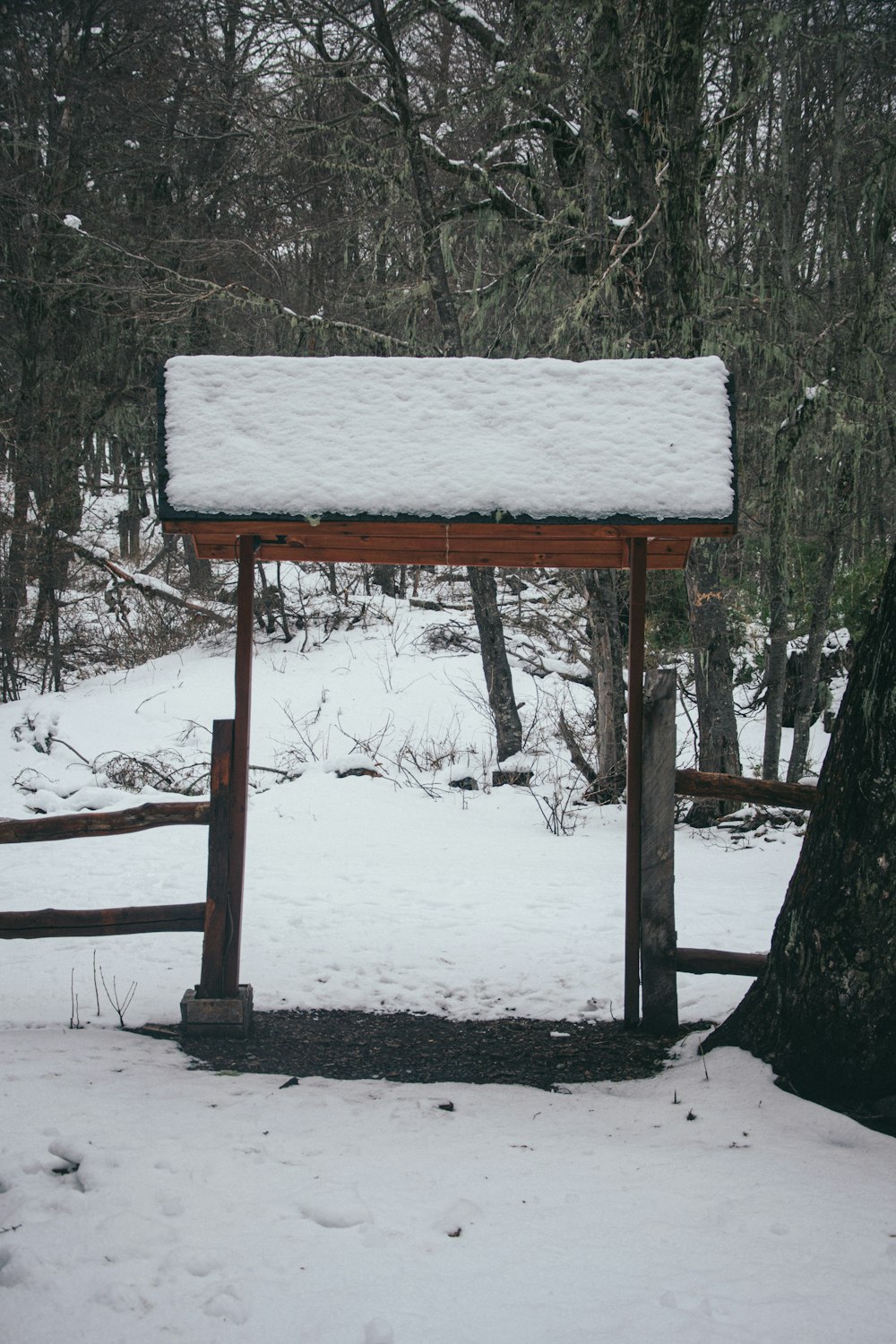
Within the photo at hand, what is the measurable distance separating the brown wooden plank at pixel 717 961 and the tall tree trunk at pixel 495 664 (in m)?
7.06

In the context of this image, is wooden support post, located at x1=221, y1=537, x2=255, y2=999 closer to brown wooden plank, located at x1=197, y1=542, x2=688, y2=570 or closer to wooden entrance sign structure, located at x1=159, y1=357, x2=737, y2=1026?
wooden entrance sign structure, located at x1=159, y1=357, x2=737, y2=1026

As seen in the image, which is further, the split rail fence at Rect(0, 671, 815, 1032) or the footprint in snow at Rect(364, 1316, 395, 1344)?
the split rail fence at Rect(0, 671, 815, 1032)

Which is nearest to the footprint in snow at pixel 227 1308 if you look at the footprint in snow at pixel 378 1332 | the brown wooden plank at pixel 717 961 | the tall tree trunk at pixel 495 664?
the footprint in snow at pixel 378 1332

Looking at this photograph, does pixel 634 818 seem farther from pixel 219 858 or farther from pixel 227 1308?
pixel 227 1308

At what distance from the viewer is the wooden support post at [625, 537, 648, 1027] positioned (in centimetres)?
463

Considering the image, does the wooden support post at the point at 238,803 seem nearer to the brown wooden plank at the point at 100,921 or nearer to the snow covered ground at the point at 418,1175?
the brown wooden plank at the point at 100,921

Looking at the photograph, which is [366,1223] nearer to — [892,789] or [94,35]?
[892,789]

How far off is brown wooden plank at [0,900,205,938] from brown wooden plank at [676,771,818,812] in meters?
2.40

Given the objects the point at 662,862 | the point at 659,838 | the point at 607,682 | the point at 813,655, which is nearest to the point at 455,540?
the point at 659,838

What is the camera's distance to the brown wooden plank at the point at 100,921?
4.59 m

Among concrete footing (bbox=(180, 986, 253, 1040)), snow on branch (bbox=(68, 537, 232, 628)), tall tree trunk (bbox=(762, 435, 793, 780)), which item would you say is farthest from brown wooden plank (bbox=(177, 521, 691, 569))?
snow on branch (bbox=(68, 537, 232, 628))

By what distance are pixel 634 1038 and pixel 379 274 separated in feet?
32.5

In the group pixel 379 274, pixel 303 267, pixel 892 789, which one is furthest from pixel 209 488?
pixel 303 267

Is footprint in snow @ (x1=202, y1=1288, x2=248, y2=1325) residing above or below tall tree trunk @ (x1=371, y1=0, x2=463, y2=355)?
below
